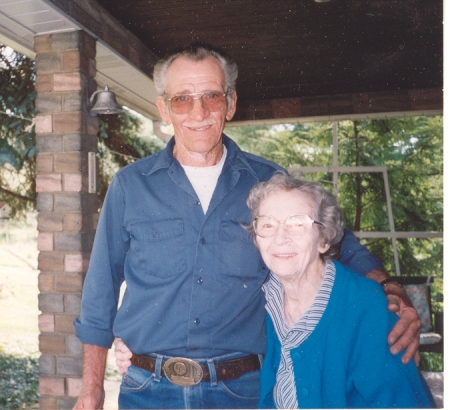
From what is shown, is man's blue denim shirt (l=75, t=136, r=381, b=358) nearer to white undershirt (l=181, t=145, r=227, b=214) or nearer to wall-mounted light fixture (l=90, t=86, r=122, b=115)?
white undershirt (l=181, t=145, r=227, b=214)

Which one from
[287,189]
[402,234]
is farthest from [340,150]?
[287,189]

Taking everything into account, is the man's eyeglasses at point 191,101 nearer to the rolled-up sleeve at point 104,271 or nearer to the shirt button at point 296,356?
the rolled-up sleeve at point 104,271

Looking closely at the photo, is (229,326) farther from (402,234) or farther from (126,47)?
(402,234)

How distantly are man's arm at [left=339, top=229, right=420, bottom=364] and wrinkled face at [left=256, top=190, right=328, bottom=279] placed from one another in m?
Result: 0.25

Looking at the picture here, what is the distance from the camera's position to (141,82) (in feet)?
12.6

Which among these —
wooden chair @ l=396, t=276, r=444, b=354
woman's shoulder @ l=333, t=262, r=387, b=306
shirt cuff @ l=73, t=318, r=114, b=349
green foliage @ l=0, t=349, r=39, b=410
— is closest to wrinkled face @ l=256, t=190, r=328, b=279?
woman's shoulder @ l=333, t=262, r=387, b=306

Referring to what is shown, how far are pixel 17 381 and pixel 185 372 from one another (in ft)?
7.65

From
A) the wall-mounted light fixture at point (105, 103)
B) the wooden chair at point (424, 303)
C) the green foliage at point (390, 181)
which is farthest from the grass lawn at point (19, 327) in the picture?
the green foliage at point (390, 181)

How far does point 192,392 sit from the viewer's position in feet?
4.83

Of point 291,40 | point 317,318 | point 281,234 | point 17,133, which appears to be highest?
point 291,40

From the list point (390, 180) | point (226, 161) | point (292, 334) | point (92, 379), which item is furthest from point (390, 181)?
point (92, 379)

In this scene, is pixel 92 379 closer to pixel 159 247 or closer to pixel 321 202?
pixel 159 247

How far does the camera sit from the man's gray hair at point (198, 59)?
5.29ft

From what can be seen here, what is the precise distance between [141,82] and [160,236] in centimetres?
264
